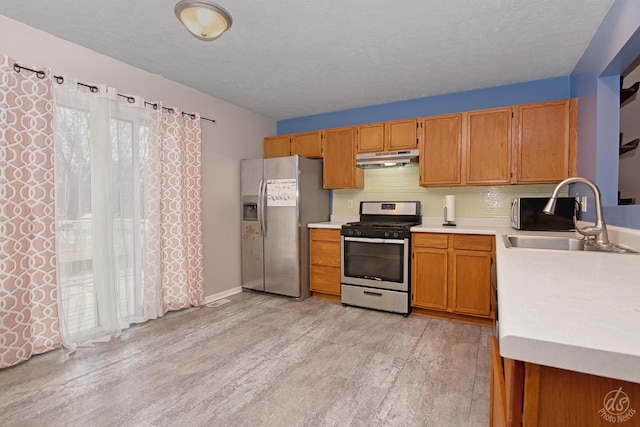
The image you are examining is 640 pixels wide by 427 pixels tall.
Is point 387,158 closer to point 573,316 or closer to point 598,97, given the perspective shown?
point 598,97

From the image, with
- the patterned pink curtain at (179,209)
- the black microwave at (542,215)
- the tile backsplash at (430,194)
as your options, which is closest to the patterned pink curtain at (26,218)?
the patterned pink curtain at (179,209)

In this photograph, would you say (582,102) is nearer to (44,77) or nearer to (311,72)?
(311,72)

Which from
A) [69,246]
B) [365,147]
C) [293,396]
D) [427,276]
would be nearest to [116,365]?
[69,246]

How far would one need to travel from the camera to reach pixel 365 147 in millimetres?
3855

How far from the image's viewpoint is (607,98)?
2182mm

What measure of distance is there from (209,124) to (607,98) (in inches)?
147

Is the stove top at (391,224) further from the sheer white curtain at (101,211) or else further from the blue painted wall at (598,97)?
the sheer white curtain at (101,211)

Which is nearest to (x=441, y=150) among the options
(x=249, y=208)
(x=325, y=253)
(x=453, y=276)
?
(x=453, y=276)

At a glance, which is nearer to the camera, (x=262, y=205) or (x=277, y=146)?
(x=262, y=205)

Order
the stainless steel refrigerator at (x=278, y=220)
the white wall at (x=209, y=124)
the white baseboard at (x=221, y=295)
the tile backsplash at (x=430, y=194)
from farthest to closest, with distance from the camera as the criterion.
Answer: the stainless steel refrigerator at (x=278, y=220) → the white baseboard at (x=221, y=295) → the tile backsplash at (x=430, y=194) → the white wall at (x=209, y=124)

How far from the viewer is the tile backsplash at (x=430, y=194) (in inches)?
134

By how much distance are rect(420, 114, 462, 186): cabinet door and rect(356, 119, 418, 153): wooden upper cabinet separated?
139 mm

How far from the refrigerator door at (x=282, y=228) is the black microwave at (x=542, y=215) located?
2352mm

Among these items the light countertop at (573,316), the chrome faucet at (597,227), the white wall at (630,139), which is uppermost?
the white wall at (630,139)
